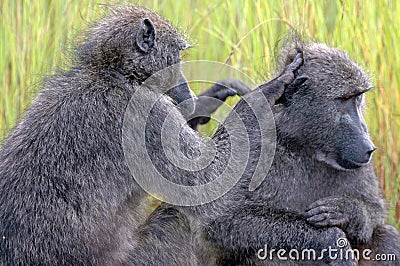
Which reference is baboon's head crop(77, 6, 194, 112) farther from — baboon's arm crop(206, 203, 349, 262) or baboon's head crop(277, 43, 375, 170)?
baboon's arm crop(206, 203, 349, 262)

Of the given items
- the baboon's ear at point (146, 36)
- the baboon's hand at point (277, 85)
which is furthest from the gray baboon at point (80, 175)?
the baboon's hand at point (277, 85)

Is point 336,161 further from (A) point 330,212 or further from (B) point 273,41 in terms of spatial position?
(B) point 273,41

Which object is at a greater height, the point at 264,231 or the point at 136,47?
the point at 136,47

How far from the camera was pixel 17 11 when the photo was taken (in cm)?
579

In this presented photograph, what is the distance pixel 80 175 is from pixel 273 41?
7.21 feet

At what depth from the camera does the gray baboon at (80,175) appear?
13.2ft

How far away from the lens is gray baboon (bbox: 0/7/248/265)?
404cm

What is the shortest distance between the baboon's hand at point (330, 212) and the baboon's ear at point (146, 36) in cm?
123

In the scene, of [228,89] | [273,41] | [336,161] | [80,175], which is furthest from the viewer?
[273,41]

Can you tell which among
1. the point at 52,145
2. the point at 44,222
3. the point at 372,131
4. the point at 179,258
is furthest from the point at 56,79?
the point at 372,131

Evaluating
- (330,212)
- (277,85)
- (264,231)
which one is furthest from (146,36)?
(330,212)

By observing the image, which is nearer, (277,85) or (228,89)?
(277,85)

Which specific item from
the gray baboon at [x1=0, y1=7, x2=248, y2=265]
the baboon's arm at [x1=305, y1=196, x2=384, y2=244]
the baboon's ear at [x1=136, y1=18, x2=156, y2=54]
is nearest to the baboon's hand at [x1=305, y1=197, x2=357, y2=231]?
the baboon's arm at [x1=305, y1=196, x2=384, y2=244]

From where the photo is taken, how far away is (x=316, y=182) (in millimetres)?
4730
